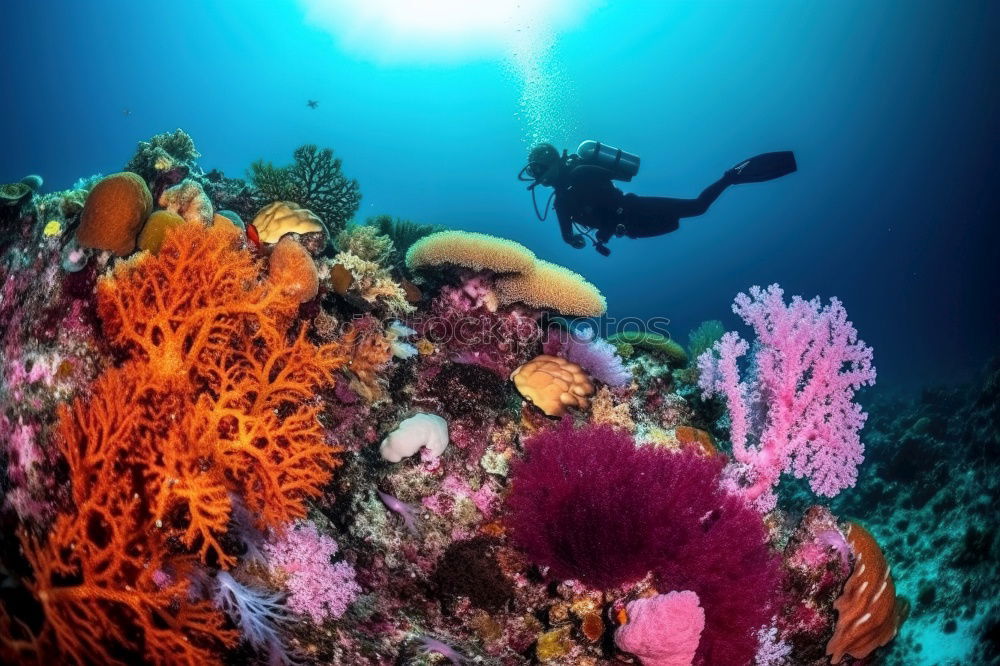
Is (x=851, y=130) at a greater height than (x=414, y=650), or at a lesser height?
greater

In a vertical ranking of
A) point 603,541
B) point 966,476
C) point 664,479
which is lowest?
point 603,541

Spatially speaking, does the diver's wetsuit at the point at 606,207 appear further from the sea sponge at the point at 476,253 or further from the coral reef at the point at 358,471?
the coral reef at the point at 358,471

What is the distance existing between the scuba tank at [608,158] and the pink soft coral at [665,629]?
10816 mm

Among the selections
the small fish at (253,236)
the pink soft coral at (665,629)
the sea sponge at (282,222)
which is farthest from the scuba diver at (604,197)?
the pink soft coral at (665,629)

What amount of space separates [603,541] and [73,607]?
3.03m

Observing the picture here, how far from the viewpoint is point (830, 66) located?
73.2m

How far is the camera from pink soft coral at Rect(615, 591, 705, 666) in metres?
2.67

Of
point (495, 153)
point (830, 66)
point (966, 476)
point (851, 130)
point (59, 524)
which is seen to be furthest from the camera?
point (495, 153)

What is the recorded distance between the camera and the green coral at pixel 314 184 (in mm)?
5402

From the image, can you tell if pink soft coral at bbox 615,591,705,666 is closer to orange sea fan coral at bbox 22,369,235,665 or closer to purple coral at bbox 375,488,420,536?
purple coral at bbox 375,488,420,536

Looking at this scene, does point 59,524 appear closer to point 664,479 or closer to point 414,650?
point 414,650

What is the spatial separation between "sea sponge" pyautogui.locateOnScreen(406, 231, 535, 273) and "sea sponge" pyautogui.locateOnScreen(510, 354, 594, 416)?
0.94 m

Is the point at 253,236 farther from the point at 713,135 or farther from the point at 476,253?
the point at 713,135

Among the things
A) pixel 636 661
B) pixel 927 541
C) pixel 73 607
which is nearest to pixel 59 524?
pixel 73 607
